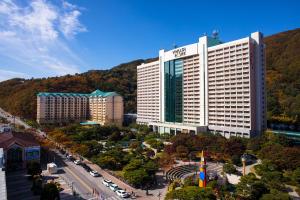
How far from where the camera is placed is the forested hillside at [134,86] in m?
90.0

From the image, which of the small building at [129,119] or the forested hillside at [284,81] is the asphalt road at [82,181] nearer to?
the small building at [129,119]

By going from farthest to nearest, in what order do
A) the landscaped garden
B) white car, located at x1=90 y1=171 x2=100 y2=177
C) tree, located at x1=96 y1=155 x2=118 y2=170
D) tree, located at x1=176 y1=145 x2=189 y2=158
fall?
tree, located at x1=176 y1=145 x2=189 y2=158
tree, located at x1=96 y1=155 x2=118 y2=170
white car, located at x1=90 y1=171 x2=100 y2=177
the landscaped garden

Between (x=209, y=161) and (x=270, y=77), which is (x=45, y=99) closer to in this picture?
(x=209, y=161)

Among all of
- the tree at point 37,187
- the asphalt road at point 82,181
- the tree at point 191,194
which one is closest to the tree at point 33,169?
the tree at point 37,187

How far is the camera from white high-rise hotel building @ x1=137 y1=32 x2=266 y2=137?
62125 millimetres

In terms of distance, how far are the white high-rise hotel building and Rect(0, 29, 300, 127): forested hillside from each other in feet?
→ 78.7

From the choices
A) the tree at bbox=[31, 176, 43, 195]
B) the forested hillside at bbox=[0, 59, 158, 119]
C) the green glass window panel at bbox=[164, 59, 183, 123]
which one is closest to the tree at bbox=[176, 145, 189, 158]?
the tree at bbox=[31, 176, 43, 195]

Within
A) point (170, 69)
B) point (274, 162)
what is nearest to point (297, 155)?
point (274, 162)

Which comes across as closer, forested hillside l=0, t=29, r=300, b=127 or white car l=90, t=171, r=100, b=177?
white car l=90, t=171, r=100, b=177

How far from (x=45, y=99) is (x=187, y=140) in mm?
74520

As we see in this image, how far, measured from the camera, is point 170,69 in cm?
8619

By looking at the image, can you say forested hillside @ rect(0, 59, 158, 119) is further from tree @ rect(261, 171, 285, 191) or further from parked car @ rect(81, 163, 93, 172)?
tree @ rect(261, 171, 285, 191)

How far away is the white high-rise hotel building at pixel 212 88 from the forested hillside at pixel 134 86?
945 inches

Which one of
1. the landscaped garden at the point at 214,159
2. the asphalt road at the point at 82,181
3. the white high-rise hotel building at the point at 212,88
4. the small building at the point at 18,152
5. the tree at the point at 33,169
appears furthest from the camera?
the white high-rise hotel building at the point at 212,88
